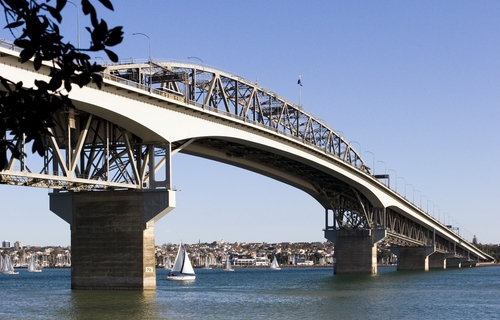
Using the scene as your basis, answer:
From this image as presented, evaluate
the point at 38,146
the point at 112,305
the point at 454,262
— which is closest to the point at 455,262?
the point at 454,262

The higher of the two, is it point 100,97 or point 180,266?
point 100,97

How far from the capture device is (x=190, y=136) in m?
56.7

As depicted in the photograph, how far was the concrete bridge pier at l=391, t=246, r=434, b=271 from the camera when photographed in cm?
14000

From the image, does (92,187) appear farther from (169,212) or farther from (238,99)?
(238,99)

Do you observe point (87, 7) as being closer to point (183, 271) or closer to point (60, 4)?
point (60, 4)

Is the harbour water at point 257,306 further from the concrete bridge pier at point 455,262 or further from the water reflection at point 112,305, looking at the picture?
the concrete bridge pier at point 455,262

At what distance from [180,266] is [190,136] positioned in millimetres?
53855

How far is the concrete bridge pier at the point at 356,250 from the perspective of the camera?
362ft

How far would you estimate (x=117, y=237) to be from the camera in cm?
5309

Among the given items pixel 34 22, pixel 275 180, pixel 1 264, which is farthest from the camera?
pixel 1 264

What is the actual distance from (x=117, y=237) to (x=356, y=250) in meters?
62.4

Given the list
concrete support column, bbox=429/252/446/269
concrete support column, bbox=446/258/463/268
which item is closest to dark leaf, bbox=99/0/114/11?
concrete support column, bbox=429/252/446/269

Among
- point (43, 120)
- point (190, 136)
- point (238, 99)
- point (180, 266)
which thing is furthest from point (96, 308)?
point (180, 266)

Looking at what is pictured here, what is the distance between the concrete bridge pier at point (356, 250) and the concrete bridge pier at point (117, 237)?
198 ft
